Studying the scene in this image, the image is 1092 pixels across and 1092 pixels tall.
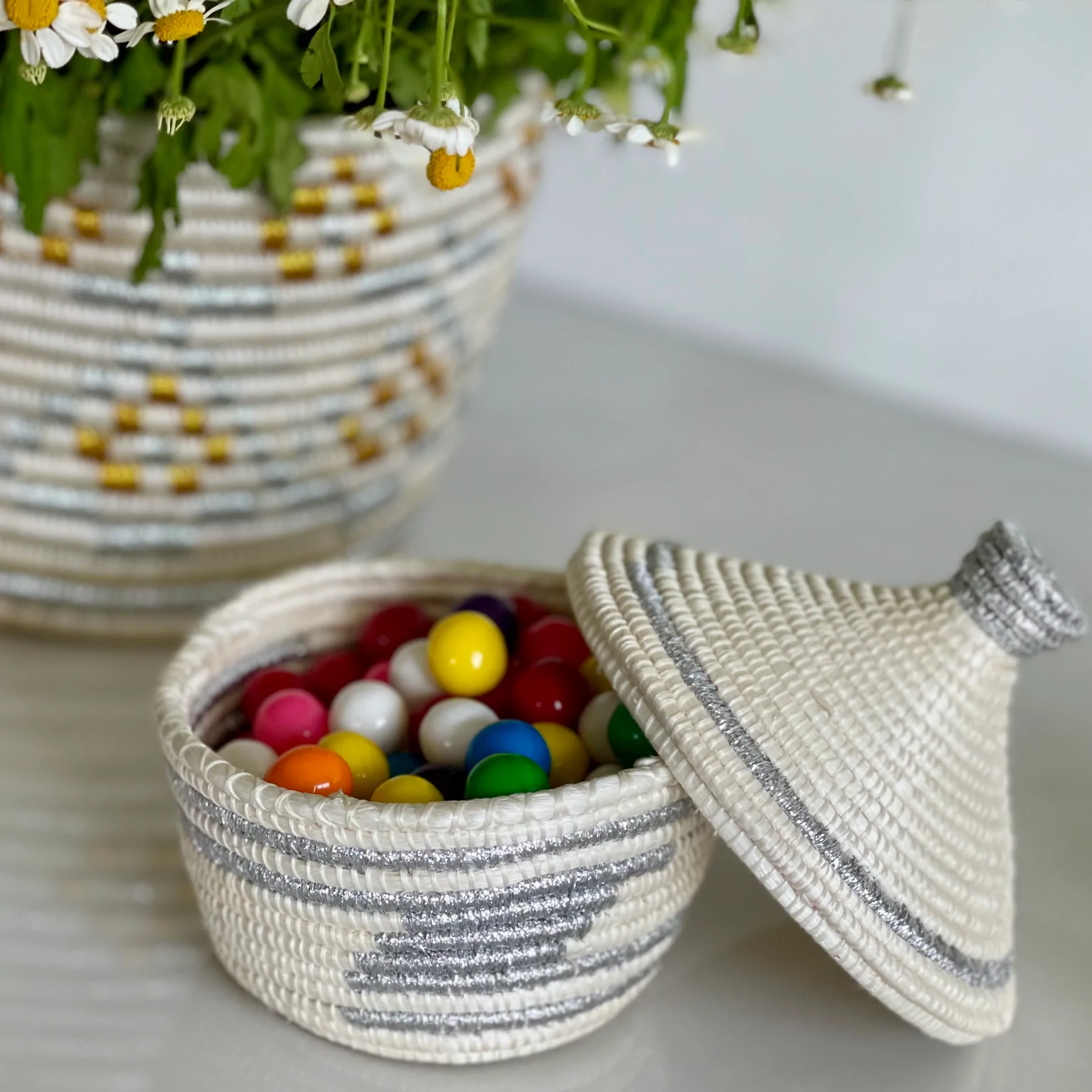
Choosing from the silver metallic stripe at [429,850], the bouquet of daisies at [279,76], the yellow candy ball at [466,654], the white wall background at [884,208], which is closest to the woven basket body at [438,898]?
the silver metallic stripe at [429,850]

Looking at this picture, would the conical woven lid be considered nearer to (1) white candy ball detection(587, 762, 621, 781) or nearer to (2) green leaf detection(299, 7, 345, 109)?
(1) white candy ball detection(587, 762, 621, 781)

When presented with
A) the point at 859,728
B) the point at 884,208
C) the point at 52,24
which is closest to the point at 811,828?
the point at 859,728

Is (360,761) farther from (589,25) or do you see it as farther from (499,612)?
(589,25)

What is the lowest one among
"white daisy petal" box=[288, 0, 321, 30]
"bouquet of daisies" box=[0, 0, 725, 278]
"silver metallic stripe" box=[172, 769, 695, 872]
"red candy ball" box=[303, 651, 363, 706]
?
"red candy ball" box=[303, 651, 363, 706]

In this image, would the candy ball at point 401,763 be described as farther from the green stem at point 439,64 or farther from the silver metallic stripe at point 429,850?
the green stem at point 439,64

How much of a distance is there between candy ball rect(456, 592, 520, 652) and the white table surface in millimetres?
146

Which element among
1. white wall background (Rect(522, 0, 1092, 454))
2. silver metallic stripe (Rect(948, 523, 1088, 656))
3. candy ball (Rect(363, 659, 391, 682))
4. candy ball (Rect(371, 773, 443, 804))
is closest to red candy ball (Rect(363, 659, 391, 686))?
candy ball (Rect(363, 659, 391, 682))

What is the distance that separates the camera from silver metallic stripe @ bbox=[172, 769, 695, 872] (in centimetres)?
48

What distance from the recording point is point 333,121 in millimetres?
650

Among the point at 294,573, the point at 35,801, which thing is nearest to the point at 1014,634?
the point at 294,573

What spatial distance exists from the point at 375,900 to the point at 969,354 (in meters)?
0.69

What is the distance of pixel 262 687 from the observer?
2.06 ft

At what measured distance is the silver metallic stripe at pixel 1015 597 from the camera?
546 millimetres

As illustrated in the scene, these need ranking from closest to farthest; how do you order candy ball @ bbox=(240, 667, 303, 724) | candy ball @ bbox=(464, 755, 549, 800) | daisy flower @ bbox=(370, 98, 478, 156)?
1. daisy flower @ bbox=(370, 98, 478, 156)
2. candy ball @ bbox=(464, 755, 549, 800)
3. candy ball @ bbox=(240, 667, 303, 724)
